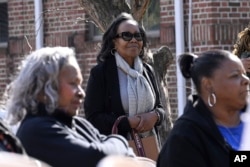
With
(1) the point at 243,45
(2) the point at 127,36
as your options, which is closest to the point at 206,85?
(2) the point at 127,36

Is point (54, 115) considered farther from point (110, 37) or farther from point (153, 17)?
point (153, 17)

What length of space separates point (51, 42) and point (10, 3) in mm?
1098

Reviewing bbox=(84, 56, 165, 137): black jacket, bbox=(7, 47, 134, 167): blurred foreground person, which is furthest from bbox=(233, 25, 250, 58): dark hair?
bbox=(7, 47, 134, 167): blurred foreground person

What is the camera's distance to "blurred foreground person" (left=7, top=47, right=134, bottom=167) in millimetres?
5031

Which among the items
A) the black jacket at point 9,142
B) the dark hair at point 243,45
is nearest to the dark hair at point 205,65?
the black jacket at point 9,142

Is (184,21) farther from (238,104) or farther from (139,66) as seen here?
(238,104)

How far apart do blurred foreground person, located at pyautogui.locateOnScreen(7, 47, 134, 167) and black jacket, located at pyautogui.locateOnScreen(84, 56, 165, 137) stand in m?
1.80

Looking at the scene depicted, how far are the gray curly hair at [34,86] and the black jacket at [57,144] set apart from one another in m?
0.06

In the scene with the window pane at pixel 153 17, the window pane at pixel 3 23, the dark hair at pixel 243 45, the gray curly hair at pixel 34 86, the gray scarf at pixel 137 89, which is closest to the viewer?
the gray curly hair at pixel 34 86

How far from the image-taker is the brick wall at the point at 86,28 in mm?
12297

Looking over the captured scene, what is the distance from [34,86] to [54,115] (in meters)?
0.19

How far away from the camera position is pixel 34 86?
205 inches

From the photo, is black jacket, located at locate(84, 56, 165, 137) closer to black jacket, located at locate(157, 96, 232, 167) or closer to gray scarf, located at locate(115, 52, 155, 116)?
gray scarf, located at locate(115, 52, 155, 116)

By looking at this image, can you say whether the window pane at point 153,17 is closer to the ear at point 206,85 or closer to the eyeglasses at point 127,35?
the eyeglasses at point 127,35
